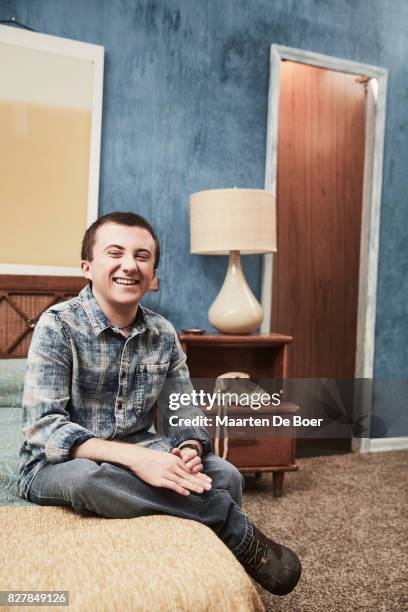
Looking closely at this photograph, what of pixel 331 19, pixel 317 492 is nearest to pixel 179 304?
pixel 317 492

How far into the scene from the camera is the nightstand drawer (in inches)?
91.5

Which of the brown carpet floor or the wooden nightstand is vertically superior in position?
the wooden nightstand

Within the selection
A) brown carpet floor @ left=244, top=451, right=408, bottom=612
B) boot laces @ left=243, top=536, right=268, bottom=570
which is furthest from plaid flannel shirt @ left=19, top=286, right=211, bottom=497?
brown carpet floor @ left=244, top=451, right=408, bottom=612

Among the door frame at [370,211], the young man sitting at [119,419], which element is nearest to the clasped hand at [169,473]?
the young man sitting at [119,419]

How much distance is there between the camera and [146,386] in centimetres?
135

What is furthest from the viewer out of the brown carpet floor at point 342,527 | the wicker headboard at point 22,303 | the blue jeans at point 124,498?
the wicker headboard at point 22,303

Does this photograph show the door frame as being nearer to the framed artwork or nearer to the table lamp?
the table lamp

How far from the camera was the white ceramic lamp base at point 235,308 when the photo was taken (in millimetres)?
2451

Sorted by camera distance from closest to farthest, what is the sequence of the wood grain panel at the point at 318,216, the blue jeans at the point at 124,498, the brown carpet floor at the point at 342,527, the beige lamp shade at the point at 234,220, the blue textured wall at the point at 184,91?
the blue jeans at the point at 124,498
the brown carpet floor at the point at 342,527
the beige lamp shade at the point at 234,220
the blue textured wall at the point at 184,91
the wood grain panel at the point at 318,216

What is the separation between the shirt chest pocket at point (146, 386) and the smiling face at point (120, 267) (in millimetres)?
147

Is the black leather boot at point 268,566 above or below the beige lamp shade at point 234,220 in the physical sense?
below

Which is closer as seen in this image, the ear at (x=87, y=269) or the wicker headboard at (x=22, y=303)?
the ear at (x=87, y=269)

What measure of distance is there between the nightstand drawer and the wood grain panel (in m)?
1.01

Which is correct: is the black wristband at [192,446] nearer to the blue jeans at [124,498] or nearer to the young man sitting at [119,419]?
the young man sitting at [119,419]
